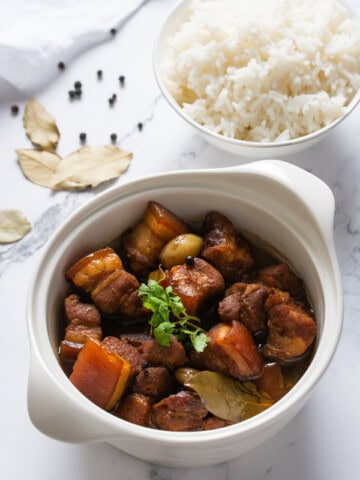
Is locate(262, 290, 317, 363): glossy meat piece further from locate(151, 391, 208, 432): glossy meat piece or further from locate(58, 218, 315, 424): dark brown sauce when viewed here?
locate(151, 391, 208, 432): glossy meat piece

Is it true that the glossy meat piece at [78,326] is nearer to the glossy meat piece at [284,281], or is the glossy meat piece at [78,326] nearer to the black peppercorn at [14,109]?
the glossy meat piece at [284,281]

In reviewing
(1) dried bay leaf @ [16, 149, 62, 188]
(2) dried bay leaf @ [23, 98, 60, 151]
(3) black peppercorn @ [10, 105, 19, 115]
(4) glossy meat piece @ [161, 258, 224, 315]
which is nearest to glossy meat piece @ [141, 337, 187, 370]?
(4) glossy meat piece @ [161, 258, 224, 315]

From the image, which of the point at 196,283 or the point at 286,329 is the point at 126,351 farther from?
the point at 286,329

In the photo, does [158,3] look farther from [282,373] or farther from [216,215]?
[282,373]

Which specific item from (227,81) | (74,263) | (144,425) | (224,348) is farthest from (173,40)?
(144,425)

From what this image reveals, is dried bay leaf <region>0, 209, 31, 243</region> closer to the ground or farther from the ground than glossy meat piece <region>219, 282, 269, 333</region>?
closer to the ground

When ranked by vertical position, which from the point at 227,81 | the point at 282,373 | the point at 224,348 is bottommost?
the point at 282,373
